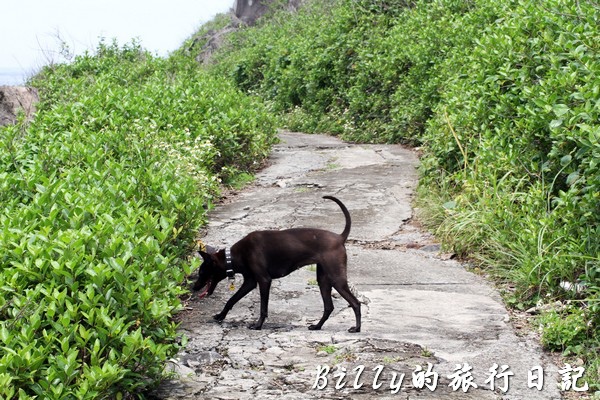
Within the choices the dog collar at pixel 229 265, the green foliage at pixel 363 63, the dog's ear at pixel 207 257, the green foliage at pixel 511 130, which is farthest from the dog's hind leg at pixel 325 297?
the green foliage at pixel 363 63

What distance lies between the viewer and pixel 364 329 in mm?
5723

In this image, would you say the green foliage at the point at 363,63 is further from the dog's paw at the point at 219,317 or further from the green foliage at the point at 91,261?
the dog's paw at the point at 219,317

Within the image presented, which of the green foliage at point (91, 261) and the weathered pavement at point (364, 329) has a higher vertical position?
the green foliage at point (91, 261)

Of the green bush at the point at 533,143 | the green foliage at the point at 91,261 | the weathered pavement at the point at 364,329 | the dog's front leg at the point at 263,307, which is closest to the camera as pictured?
the green foliage at the point at 91,261

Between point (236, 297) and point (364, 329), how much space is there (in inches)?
38.4

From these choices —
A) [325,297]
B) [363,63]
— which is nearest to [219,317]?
[325,297]

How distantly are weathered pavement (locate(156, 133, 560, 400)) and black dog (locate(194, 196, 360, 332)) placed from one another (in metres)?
0.22

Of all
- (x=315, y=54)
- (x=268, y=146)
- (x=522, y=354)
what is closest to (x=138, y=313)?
(x=522, y=354)

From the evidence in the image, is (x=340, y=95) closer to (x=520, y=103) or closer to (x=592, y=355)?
(x=520, y=103)

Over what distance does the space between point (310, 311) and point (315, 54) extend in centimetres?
1409

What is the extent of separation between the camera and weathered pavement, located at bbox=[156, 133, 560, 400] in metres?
4.72

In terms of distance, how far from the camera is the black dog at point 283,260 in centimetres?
575

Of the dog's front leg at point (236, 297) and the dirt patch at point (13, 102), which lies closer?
the dog's front leg at point (236, 297)

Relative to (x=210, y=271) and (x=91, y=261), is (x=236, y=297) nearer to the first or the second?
(x=210, y=271)
